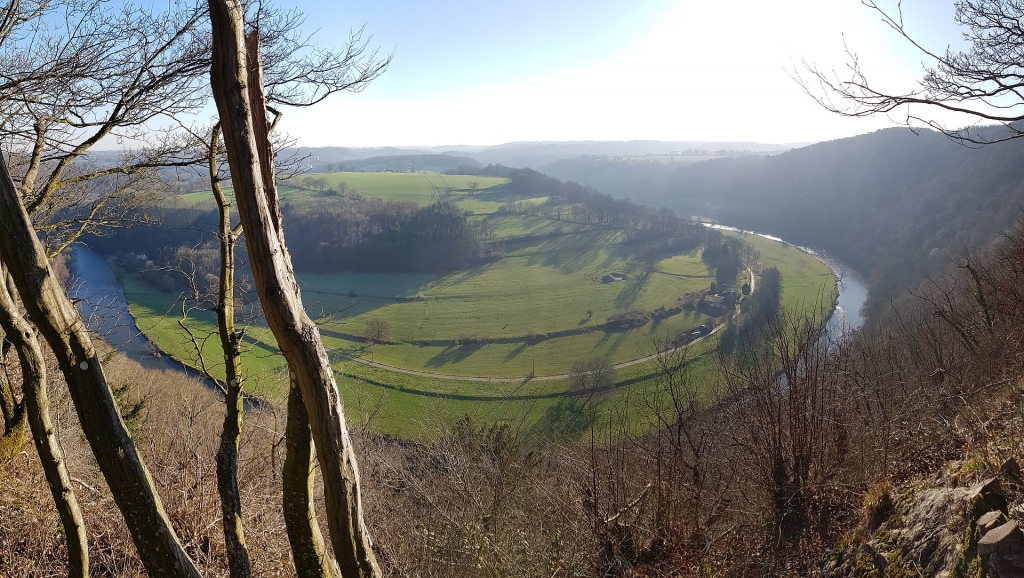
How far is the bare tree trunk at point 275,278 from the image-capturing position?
2627mm

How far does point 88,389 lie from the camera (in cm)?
282

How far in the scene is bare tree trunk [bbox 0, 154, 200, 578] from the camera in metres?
2.70

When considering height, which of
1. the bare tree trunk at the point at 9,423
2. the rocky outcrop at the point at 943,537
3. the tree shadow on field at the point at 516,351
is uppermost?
the bare tree trunk at the point at 9,423

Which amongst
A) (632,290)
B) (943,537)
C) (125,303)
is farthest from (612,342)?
(943,537)

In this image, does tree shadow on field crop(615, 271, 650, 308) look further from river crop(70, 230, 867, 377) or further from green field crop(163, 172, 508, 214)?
green field crop(163, 172, 508, 214)

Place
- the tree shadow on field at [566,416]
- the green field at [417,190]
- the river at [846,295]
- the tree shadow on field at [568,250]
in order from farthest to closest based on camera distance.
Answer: the green field at [417,190] < the tree shadow on field at [568,250] < the river at [846,295] < the tree shadow on field at [566,416]

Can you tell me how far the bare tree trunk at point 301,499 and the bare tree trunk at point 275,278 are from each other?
0.27 m

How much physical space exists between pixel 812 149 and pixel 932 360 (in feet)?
321

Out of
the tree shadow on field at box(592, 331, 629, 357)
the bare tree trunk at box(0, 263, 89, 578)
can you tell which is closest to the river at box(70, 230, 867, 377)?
the tree shadow on field at box(592, 331, 629, 357)

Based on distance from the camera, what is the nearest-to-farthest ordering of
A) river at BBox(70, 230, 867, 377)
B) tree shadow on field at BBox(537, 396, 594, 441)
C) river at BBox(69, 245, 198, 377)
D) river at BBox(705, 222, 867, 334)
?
river at BBox(69, 245, 198, 377) < tree shadow on field at BBox(537, 396, 594, 441) < river at BBox(70, 230, 867, 377) < river at BBox(705, 222, 867, 334)

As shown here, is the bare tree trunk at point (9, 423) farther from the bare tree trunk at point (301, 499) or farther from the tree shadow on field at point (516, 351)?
the tree shadow on field at point (516, 351)

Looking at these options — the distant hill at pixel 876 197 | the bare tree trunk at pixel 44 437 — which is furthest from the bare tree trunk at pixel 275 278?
the distant hill at pixel 876 197

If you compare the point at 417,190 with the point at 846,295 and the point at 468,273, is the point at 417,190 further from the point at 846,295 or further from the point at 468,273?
the point at 846,295

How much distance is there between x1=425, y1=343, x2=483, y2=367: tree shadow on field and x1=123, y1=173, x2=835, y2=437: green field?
8 cm
